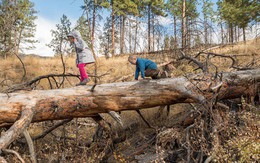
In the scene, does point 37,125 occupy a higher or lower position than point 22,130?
lower

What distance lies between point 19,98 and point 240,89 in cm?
393

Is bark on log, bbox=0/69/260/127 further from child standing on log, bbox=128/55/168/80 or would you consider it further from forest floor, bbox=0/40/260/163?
child standing on log, bbox=128/55/168/80

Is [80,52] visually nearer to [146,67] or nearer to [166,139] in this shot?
[146,67]

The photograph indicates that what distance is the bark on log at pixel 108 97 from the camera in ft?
11.8

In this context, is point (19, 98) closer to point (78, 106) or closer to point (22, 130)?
point (22, 130)

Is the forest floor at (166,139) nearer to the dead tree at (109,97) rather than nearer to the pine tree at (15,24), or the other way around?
the dead tree at (109,97)

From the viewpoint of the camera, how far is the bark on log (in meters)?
3.58

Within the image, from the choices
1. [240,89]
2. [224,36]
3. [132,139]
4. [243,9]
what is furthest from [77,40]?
[243,9]

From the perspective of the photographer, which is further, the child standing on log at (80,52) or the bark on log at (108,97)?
the child standing on log at (80,52)

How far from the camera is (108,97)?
3.91 m

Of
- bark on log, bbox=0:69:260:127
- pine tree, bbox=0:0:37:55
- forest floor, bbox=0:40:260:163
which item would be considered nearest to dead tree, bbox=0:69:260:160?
bark on log, bbox=0:69:260:127

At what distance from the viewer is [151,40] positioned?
17.6 ft

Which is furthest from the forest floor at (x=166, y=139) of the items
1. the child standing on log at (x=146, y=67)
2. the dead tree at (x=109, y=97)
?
the child standing on log at (x=146, y=67)

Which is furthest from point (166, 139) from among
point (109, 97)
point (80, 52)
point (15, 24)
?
point (15, 24)
